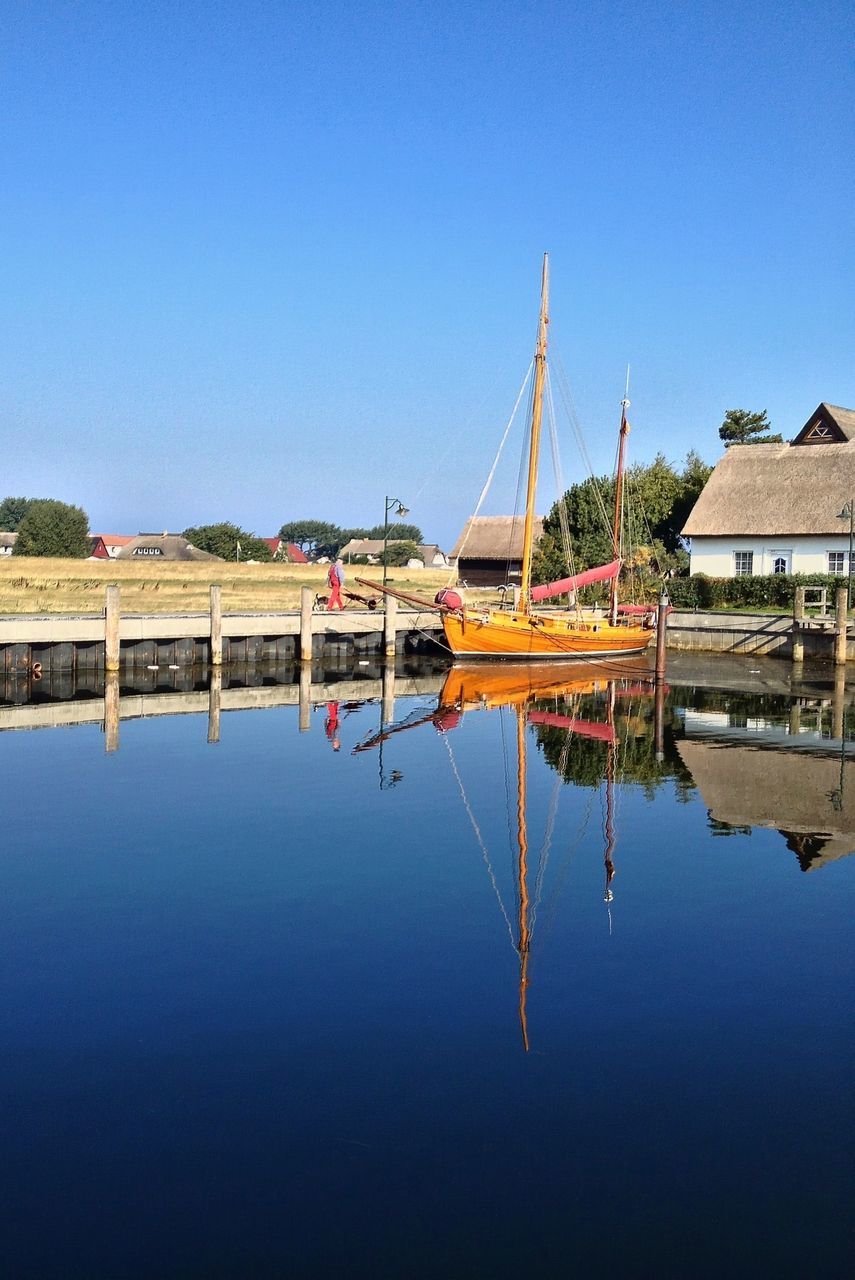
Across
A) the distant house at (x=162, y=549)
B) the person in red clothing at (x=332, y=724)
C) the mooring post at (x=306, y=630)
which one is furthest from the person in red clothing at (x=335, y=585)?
the distant house at (x=162, y=549)

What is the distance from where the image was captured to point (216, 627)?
123ft

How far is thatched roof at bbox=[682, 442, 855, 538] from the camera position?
2080 inches

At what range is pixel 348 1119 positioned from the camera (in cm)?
838

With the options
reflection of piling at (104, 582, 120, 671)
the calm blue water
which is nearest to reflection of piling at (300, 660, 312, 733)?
reflection of piling at (104, 582, 120, 671)

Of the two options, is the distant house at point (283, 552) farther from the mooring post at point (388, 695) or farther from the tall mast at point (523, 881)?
the tall mast at point (523, 881)

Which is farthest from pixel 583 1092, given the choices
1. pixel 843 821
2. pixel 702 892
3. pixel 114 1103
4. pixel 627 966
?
pixel 843 821

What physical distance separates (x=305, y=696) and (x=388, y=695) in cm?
256

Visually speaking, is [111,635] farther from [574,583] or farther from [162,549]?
[162,549]

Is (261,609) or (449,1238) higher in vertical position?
(261,609)

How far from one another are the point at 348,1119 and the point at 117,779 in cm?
1315

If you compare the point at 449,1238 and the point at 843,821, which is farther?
the point at 843,821

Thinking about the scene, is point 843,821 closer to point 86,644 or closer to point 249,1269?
point 249,1269

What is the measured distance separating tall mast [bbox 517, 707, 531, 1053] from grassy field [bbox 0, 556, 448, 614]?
26.6 m

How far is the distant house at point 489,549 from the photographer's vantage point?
76.6 meters
